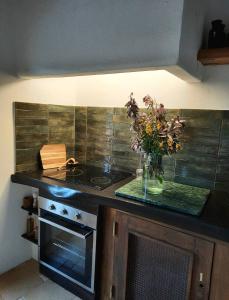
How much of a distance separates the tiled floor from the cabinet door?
524 millimetres

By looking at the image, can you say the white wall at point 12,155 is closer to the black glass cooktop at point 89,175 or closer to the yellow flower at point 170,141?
the black glass cooktop at point 89,175

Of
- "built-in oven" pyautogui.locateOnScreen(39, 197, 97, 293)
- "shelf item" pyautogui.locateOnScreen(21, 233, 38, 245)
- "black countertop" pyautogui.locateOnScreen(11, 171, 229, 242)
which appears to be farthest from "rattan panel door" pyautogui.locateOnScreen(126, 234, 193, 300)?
"shelf item" pyautogui.locateOnScreen(21, 233, 38, 245)

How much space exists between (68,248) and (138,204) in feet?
2.48

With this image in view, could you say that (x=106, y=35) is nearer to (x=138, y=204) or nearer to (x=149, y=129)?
(x=149, y=129)

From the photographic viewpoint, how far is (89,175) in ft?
5.91

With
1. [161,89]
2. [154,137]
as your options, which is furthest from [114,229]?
[161,89]

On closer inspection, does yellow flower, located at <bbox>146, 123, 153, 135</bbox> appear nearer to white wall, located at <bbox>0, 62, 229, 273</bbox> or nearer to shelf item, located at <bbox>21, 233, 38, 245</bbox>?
white wall, located at <bbox>0, 62, 229, 273</bbox>

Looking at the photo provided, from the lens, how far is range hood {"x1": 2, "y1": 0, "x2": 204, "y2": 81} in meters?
1.06

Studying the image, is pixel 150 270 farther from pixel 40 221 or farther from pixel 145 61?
pixel 145 61

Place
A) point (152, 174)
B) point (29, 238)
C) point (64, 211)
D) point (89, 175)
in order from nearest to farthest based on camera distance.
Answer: point (152, 174) < point (64, 211) < point (89, 175) < point (29, 238)

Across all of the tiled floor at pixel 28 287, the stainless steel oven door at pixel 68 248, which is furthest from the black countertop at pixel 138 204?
the tiled floor at pixel 28 287

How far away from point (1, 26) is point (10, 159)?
3.11 ft

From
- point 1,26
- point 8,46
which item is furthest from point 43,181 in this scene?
point 1,26

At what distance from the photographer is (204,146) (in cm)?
157
